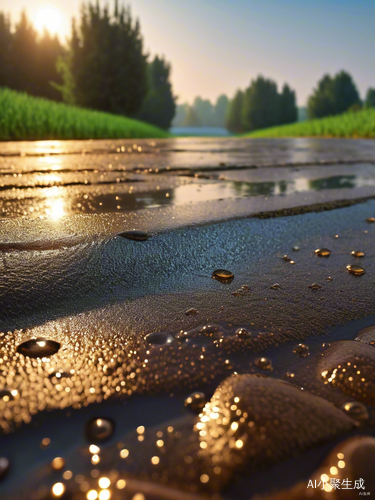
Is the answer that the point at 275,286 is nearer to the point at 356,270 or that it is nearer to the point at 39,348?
the point at 356,270

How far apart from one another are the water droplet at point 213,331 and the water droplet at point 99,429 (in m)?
0.31

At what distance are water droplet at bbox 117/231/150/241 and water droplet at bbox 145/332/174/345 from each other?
1.99 ft

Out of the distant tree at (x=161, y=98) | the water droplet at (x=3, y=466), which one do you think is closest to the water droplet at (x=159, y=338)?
the water droplet at (x=3, y=466)

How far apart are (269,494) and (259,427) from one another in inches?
3.9

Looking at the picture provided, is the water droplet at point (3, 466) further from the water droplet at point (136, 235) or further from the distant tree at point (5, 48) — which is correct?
the distant tree at point (5, 48)

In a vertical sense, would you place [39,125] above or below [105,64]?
below

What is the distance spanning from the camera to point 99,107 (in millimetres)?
19641

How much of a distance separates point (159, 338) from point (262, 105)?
41.0m

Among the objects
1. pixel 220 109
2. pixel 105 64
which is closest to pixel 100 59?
pixel 105 64

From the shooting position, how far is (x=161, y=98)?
31.1m

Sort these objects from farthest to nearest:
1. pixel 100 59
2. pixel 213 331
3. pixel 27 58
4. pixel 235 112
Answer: pixel 235 112 < pixel 27 58 < pixel 100 59 < pixel 213 331

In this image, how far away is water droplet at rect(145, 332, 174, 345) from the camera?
0.80m

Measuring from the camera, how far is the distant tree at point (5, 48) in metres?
22.1

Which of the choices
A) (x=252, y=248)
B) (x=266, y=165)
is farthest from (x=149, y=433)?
(x=266, y=165)
